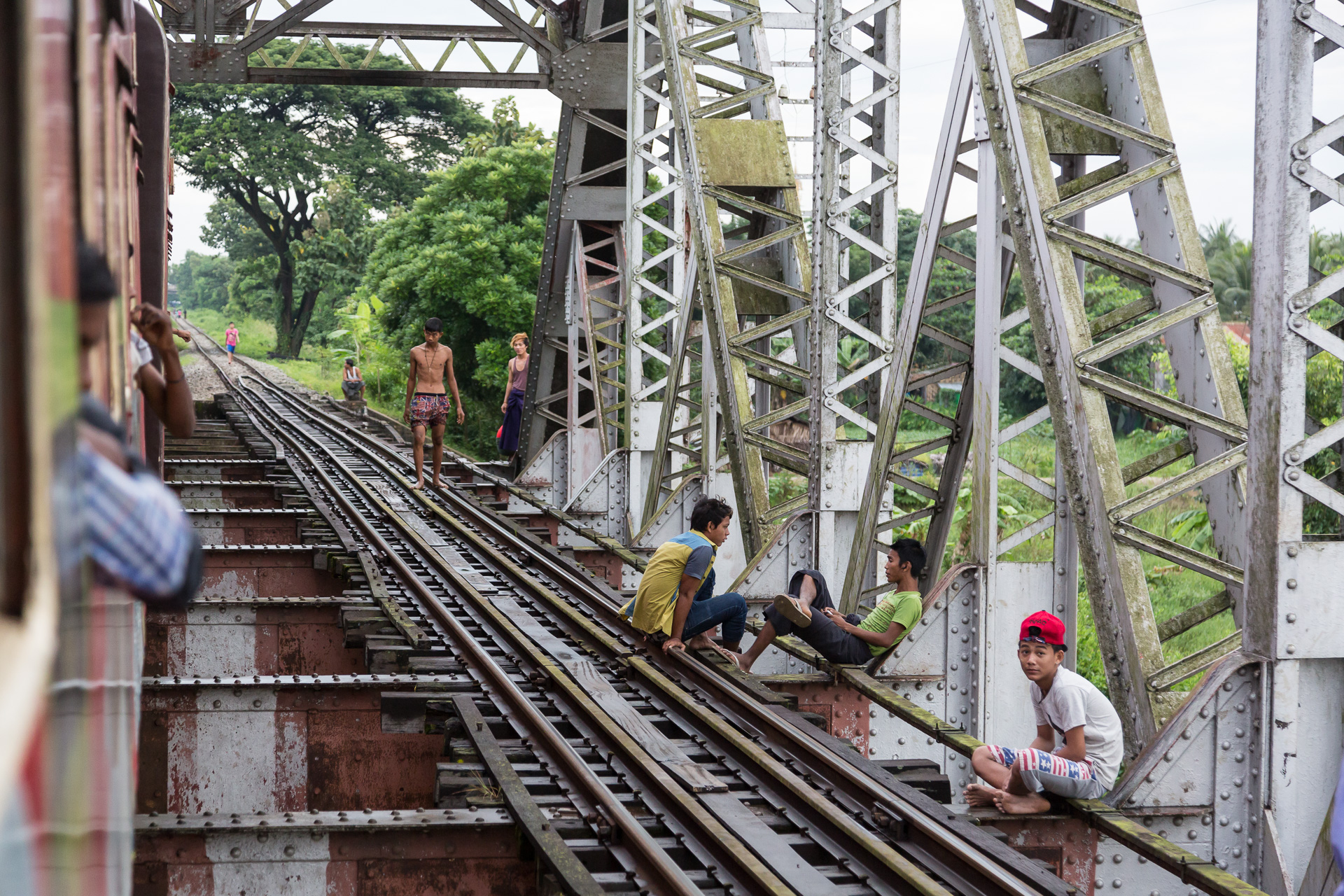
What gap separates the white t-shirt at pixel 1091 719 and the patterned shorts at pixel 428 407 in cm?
920

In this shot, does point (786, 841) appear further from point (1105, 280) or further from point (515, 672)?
point (1105, 280)

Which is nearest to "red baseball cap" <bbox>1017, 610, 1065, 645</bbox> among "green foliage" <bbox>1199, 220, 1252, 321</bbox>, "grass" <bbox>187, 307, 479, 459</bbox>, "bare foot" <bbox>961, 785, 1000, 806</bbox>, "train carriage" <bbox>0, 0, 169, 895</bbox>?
"bare foot" <bbox>961, 785, 1000, 806</bbox>

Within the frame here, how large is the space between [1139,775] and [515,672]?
381 centimetres

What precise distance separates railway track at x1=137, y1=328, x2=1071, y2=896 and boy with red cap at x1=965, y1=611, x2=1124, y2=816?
11.3 inches

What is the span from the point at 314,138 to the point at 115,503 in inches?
2072

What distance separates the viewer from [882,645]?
762 centimetres

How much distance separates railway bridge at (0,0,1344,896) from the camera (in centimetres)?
479

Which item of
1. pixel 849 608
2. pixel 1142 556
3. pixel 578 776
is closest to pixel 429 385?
pixel 849 608

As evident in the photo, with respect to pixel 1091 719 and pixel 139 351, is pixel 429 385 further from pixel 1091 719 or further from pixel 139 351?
pixel 139 351

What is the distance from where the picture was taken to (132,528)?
1.52 metres

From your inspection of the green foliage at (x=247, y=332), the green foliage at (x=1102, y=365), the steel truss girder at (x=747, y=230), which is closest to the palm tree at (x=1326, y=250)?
the green foliage at (x=1102, y=365)

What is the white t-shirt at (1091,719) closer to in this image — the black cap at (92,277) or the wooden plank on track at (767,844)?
the wooden plank on track at (767,844)

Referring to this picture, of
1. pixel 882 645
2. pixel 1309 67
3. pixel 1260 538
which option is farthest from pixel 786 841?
pixel 1309 67

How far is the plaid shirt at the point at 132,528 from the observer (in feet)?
4.70
